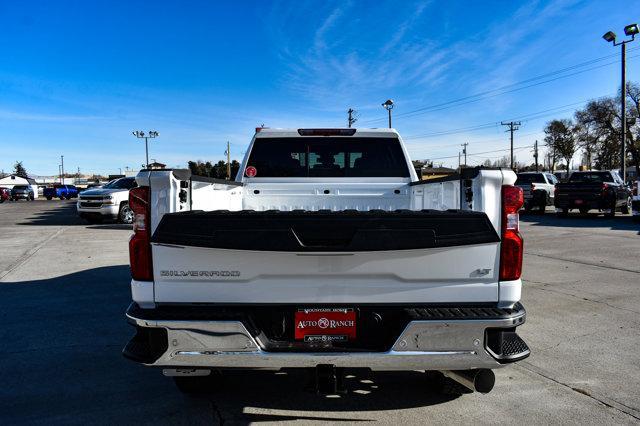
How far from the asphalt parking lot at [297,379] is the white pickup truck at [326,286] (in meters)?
0.79

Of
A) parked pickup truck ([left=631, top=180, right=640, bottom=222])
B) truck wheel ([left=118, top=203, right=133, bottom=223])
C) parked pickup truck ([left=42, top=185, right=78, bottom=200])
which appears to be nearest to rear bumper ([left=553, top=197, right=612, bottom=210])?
parked pickup truck ([left=631, top=180, right=640, bottom=222])

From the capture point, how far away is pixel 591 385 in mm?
3609

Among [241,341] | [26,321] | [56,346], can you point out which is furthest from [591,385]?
[26,321]

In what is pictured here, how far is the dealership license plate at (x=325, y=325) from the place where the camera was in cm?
262

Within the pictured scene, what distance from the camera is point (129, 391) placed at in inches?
→ 141

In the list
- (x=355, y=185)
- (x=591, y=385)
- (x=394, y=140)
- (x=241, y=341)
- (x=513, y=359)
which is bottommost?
(x=591, y=385)

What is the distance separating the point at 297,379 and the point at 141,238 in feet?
6.10

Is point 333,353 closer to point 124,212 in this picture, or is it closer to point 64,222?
point 124,212

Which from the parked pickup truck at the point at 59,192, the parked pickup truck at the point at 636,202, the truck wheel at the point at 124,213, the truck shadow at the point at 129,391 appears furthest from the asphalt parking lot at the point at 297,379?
the parked pickup truck at the point at 59,192

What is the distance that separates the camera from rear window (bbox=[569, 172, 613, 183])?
19797 mm

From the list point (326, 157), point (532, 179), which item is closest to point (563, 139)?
point (532, 179)

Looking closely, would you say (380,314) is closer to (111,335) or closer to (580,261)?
(111,335)

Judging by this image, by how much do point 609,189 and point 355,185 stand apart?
1757cm

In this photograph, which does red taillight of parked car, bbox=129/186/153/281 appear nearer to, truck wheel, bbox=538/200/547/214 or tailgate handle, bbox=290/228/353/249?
tailgate handle, bbox=290/228/353/249
